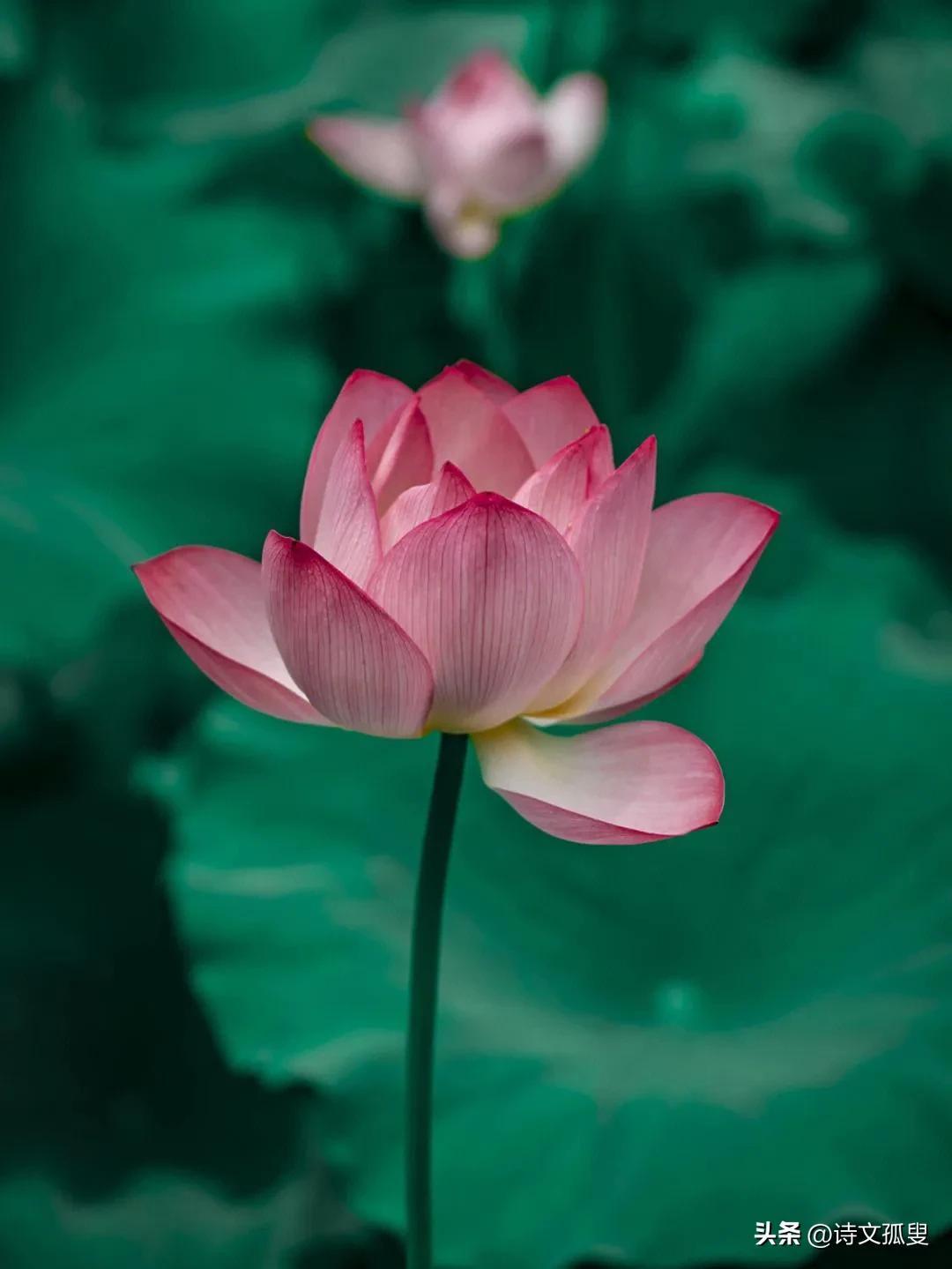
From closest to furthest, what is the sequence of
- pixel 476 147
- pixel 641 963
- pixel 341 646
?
pixel 341 646 < pixel 641 963 < pixel 476 147

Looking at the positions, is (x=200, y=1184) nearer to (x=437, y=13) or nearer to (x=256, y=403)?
(x=256, y=403)

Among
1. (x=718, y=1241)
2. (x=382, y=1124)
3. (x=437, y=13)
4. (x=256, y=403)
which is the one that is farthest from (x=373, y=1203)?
(x=437, y=13)

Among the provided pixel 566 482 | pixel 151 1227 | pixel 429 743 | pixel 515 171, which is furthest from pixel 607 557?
pixel 515 171

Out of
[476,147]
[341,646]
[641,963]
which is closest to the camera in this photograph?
[341,646]

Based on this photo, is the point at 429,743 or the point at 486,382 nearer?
the point at 486,382

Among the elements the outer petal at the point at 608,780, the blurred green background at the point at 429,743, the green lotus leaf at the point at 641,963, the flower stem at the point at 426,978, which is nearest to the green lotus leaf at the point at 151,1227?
the blurred green background at the point at 429,743

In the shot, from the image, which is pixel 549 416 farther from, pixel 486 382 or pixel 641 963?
pixel 641 963
